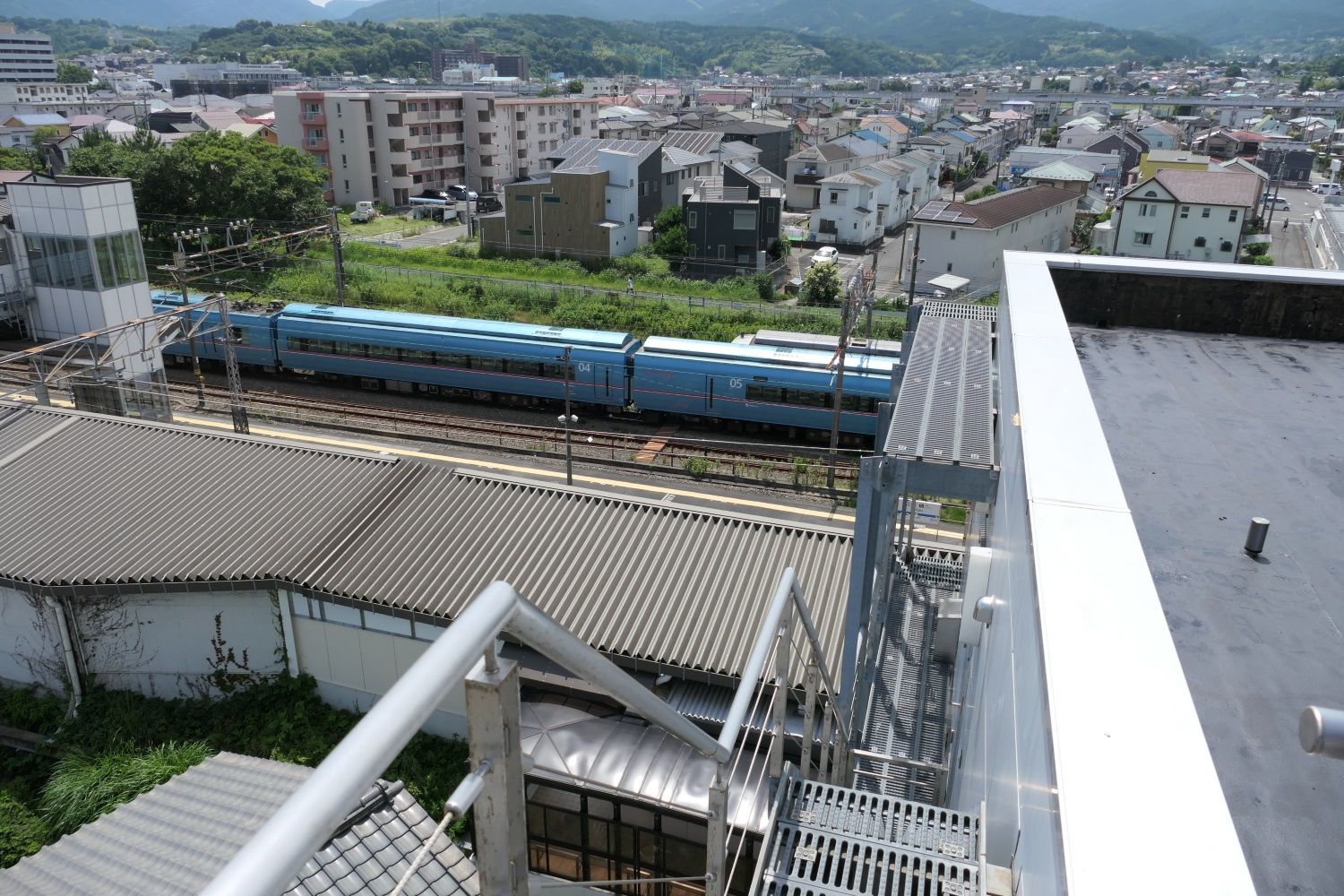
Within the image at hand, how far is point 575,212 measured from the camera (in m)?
34.5

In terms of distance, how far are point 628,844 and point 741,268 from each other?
28.2 meters

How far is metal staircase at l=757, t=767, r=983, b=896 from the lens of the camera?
10.8 ft

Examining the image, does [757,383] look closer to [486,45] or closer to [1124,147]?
[1124,147]

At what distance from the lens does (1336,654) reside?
2789mm

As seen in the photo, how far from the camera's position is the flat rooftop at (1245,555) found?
2.21m

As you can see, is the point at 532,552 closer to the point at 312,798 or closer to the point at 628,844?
the point at 628,844

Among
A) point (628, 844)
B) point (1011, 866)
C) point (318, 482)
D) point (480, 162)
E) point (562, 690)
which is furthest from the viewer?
point (480, 162)

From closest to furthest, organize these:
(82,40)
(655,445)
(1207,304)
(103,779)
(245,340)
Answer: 1. (1207,304)
2. (103,779)
3. (655,445)
4. (245,340)
5. (82,40)

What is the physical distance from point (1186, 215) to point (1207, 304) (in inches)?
1283

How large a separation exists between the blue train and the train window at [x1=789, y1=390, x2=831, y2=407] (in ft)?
0.06

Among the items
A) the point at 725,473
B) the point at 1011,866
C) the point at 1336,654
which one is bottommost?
the point at 725,473

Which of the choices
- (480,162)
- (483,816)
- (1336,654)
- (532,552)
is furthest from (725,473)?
(480,162)

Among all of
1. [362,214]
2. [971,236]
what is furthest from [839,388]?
[362,214]

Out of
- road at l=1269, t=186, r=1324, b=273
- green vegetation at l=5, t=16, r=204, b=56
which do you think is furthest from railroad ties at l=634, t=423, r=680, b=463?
green vegetation at l=5, t=16, r=204, b=56
